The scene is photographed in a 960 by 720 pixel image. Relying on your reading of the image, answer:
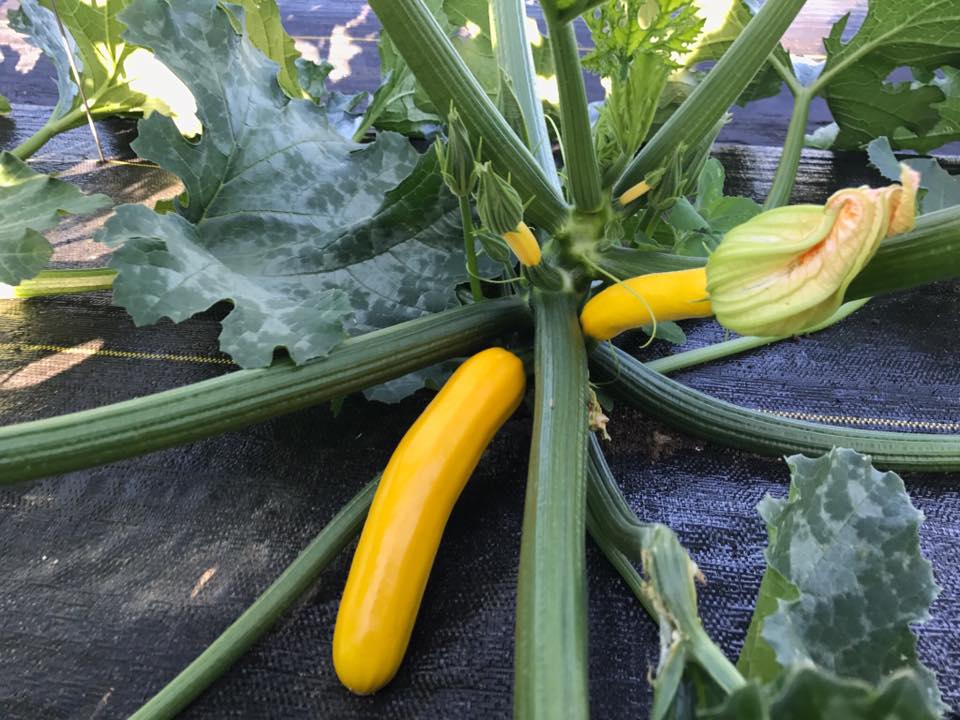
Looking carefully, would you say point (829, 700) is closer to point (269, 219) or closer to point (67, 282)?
point (269, 219)

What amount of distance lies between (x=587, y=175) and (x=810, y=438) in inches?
18.1

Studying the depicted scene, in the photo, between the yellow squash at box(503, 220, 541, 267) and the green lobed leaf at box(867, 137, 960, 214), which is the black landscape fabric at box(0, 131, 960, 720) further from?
the yellow squash at box(503, 220, 541, 267)

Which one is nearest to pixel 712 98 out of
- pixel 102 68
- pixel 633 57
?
pixel 633 57

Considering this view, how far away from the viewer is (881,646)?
23.8 inches

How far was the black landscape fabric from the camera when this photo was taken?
80 cm

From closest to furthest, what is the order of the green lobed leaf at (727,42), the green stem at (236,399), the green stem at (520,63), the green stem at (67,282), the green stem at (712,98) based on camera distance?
1. the green stem at (236,399)
2. the green stem at (712,98)
3. the green stem at (520,63)
4. the green stem at (67,282)
5. the green lobed leaf at (727,42)

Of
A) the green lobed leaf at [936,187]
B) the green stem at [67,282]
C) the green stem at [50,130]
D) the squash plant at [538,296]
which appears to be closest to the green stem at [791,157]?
the squash plant at [538,296]

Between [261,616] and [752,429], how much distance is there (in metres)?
0.66

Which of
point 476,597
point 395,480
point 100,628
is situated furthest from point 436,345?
point 100,628

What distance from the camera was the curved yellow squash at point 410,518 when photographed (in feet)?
2.49

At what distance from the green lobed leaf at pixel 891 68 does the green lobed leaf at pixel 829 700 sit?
1.07 m

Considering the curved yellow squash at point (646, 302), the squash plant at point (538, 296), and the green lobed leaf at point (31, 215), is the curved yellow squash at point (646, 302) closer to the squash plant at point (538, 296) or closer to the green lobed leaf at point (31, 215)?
the squash plant at point (538, 296)

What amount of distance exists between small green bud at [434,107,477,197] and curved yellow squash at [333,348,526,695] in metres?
0.22

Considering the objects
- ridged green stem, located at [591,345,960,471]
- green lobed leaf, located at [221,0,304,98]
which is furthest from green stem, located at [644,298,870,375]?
green lobed leaf, located at [221,0,304,98]
